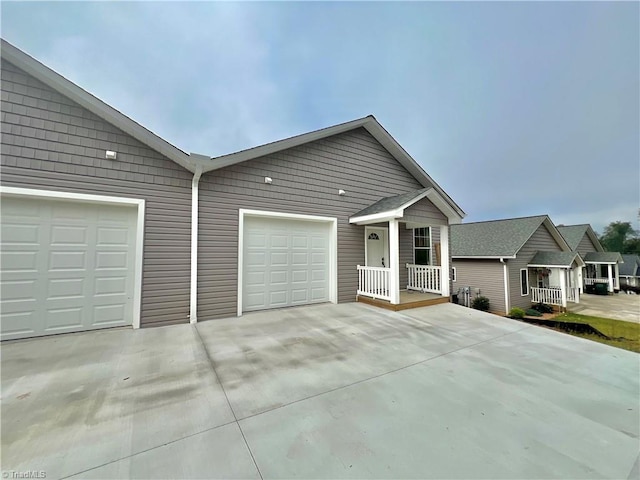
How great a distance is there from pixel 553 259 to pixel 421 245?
30.4ft

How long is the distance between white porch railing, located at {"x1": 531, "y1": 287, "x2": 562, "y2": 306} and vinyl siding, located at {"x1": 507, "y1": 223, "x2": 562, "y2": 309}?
16.1 inches

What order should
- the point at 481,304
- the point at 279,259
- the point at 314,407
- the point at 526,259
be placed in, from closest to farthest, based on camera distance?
the point at 314,407
the point at 279,259
the point at 481,304
the point at 526,259

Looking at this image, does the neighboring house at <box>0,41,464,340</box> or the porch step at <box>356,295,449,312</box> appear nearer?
the neighboring house at <box>0,41,464,340</box>

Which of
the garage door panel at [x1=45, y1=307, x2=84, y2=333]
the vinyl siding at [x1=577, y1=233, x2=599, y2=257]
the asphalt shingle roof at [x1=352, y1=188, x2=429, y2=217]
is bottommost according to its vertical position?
the garage door panel at [x1=45, y1=307, x2=84, y2=333]

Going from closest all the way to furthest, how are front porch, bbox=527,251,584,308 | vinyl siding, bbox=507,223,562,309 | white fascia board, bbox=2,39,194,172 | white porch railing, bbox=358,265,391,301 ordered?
white fascia board, bbox=2,39,194,172, white porch railing, bbox=358,265,391,301, vinyl siding, bbox=507,223,562,309, front porch, bbox=527,251,584,308

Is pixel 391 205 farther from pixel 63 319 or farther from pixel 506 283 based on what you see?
pixel 506 283

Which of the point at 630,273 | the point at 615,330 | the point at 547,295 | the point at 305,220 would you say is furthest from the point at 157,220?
the point at 630,273

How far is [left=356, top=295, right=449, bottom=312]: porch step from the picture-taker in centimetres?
634

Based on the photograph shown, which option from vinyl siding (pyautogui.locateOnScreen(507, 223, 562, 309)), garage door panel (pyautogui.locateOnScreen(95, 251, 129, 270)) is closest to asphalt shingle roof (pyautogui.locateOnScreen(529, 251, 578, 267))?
vinyl siding (pyautogui.locateOnScreen(507, 223, 562, 309))

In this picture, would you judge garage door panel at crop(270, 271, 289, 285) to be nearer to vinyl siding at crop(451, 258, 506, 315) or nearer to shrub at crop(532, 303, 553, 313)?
vinyl siding at crop(451, 258, 506, 315)

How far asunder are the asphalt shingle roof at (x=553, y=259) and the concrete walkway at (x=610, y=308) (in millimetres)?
3045

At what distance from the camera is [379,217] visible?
651 cm

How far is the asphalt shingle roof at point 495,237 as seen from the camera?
12.5 m

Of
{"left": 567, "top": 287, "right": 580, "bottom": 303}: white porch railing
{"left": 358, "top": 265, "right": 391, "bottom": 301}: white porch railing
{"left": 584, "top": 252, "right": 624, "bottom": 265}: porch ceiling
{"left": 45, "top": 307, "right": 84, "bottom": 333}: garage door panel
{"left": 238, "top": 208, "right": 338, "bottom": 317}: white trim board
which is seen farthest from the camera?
{"left": 584, "top": 252, "right": 624, "bottom": 265}: porch ceiling
